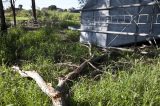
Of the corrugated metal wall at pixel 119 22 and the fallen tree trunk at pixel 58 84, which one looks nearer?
the fallen tree trunk at pixel 58 84

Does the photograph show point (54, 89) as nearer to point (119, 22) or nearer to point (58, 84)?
point (58, 84)

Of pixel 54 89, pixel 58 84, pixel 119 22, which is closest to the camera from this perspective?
pixel 54 89

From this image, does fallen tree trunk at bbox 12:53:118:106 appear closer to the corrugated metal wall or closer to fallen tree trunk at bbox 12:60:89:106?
fallen tree trunk at bbox 12:60:89:106

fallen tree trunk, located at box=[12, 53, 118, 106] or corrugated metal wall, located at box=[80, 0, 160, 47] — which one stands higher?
corrugated metal wall, located at box=[80, 0, 160, 47]

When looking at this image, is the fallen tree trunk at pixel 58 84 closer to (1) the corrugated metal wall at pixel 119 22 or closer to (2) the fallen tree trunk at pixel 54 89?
(2) the fallen tree trunk at pixel 54 89

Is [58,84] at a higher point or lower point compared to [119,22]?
lower

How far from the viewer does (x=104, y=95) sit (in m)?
5.52

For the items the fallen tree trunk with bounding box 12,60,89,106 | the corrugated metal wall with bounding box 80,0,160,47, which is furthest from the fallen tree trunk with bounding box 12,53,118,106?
the corrugated metal wall with bounding box 80,0,160,47

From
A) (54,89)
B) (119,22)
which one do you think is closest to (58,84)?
(54,89)

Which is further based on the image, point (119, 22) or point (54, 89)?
point (119, 22)

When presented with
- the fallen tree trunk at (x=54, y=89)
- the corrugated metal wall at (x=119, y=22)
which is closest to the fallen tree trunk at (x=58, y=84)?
the fallen tree trunk at (x=54, y=89)

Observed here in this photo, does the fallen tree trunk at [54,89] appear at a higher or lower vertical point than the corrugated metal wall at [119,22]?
lower

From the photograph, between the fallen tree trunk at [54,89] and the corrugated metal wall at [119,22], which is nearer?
the fallen tree trunk at [54,89]

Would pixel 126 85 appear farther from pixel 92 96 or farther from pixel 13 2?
pixel 13 2
